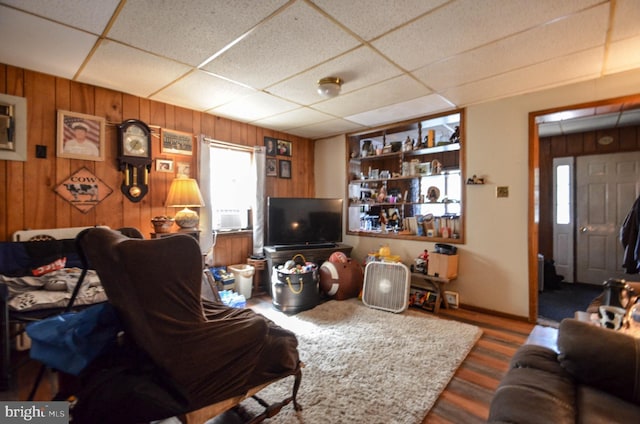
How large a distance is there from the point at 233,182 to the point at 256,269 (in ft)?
4.01

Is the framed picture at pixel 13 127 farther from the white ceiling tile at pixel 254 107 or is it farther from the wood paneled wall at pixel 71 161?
the white ceiling tile at pixel 254 107

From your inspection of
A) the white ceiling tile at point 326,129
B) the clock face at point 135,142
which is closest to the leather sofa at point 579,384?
the white ceiling tile at point 326,129

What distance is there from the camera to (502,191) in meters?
3.13

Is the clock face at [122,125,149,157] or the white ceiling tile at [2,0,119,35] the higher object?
the white ceiling tile at [2,0,119,35]

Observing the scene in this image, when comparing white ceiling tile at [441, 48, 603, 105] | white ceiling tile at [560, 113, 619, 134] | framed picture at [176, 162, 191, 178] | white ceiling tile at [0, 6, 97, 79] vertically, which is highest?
white ceiling tile at [560, 113, 619, 134]

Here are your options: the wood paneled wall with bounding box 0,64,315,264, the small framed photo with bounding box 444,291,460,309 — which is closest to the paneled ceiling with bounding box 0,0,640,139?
the wood paneled wall with bounding box 0,64,315,264

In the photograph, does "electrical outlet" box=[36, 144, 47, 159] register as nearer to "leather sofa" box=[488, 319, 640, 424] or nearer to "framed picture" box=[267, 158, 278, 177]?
"framed picture" box=[267, 158, 278, 177]

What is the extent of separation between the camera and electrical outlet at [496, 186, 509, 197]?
10.2ft

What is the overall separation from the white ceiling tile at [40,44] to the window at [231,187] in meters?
1.62

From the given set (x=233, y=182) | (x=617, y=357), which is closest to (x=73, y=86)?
(x=233, y=182)

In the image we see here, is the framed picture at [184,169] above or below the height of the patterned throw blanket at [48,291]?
above

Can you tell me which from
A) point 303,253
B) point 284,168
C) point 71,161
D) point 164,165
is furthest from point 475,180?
point 71,161

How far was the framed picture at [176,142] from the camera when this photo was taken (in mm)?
3236

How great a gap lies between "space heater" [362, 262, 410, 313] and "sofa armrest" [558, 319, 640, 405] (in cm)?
213
